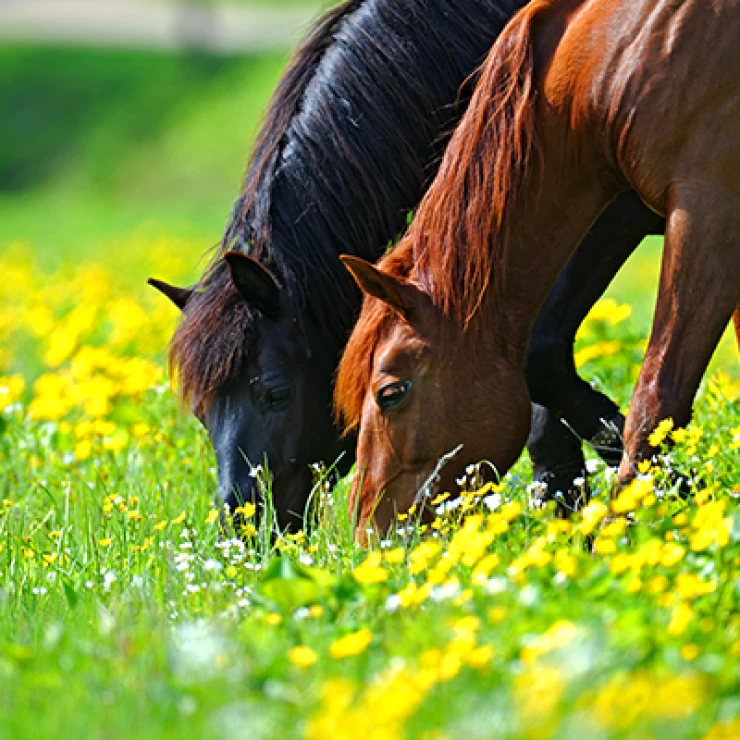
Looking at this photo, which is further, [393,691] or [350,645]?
[350,645]

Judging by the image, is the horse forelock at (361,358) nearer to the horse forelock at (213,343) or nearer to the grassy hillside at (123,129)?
the horse forelock at (213,343)

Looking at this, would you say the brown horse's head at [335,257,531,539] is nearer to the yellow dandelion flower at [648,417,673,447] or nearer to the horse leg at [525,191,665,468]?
the horse leg at [525,191,665,468]

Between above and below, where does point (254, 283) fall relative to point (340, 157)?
below

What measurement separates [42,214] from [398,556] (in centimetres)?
2231

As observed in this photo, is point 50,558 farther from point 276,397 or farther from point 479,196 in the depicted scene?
point 479,196

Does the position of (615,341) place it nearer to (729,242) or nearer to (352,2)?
(352,2)

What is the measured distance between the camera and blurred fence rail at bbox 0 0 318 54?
1622 inches

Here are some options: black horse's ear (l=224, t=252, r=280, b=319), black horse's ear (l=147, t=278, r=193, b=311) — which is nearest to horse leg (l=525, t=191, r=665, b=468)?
black horse's ear (l=224, t=252, r=280, b=319)

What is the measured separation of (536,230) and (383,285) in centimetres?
49

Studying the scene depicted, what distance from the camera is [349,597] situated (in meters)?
2.90

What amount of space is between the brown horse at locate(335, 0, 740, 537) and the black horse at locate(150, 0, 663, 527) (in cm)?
42

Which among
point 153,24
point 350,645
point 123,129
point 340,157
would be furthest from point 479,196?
point 153,24

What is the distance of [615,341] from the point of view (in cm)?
584

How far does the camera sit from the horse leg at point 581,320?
4.46 metres
